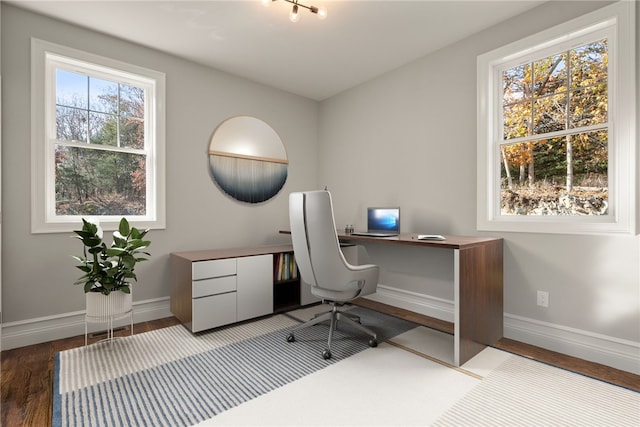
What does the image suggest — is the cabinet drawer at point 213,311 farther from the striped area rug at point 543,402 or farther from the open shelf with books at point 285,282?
A: the striped area rug at point 543,402

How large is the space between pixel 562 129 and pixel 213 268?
115 inches

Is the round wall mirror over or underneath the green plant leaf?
over

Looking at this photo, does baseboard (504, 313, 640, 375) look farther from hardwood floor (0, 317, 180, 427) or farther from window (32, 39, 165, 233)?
window (32, 39, 165, 233)

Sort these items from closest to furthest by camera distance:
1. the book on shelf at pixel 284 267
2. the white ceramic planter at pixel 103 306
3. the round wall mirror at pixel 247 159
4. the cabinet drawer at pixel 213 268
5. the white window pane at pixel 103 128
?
the white ceramic planter at pixel 103 306 → the cabinet drawer at pixel 213 268 → the white window pane at pixel 103 128 → the book on shelf at pixel 284 267 → the round wall mirror at pixel 247 159

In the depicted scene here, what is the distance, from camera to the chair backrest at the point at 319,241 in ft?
7.06

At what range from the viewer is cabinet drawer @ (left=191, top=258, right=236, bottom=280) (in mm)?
2520

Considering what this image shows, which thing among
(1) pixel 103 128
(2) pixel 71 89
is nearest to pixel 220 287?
(1) pixel 103 128

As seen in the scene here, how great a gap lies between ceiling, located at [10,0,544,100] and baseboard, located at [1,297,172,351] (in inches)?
92.5

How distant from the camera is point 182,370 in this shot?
198cm

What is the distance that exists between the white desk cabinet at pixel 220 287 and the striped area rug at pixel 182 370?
136 millimetres

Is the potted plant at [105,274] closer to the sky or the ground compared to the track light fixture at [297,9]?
closer to the ground

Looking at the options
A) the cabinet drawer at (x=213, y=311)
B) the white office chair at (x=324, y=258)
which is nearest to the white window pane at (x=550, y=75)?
the white office chair at (x=324, y=258)

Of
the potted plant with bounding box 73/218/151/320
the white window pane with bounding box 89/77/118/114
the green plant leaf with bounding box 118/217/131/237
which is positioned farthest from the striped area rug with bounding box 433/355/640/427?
the white window pane with bounding box 89/77/118/114

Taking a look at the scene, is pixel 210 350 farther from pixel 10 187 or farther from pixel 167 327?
pixel 10 187
